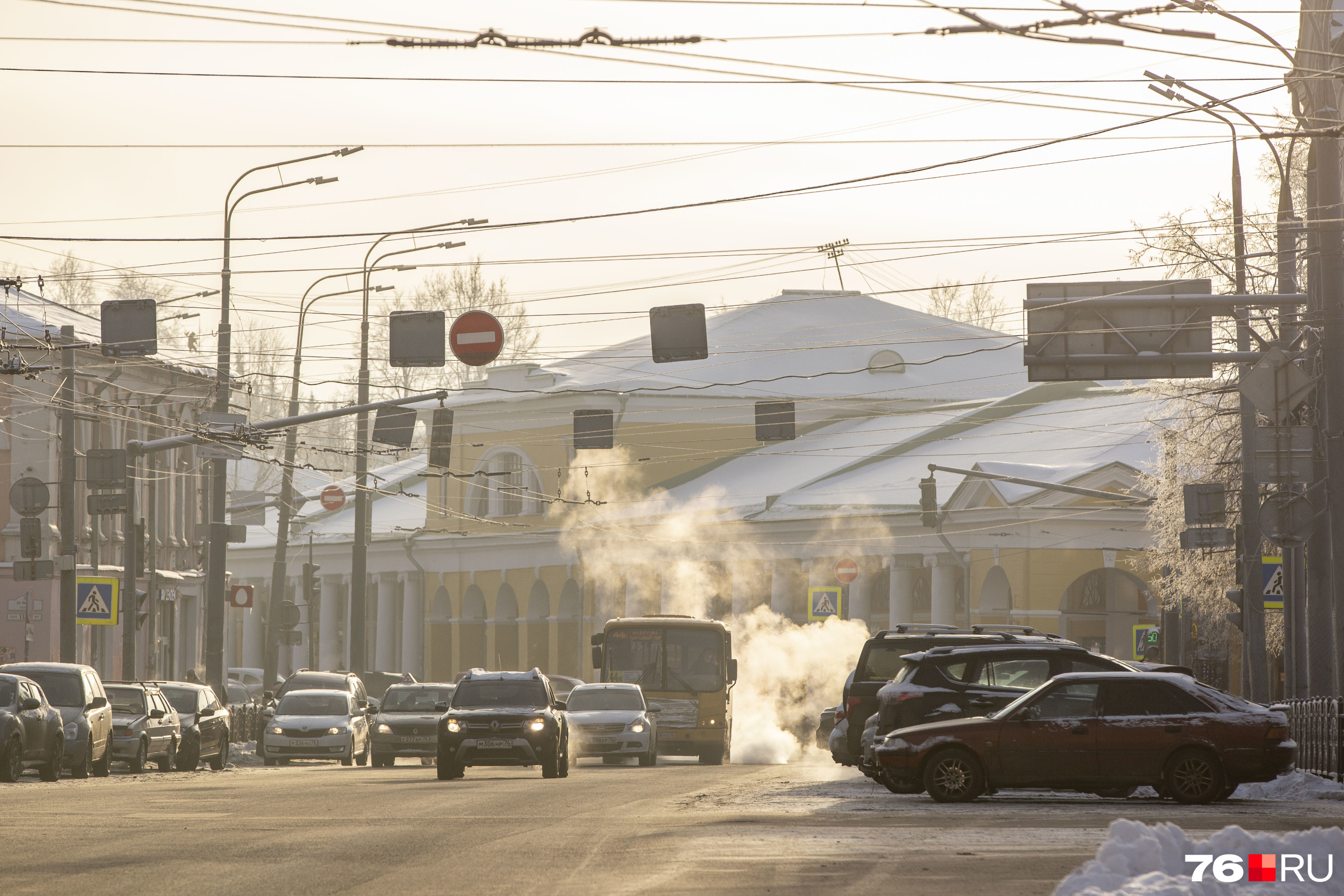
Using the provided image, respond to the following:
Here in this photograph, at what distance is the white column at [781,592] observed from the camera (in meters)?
63.5

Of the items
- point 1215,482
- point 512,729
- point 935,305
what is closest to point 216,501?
point 512,729

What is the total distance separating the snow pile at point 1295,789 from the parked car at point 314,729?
1792cm

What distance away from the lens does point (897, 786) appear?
811 inches

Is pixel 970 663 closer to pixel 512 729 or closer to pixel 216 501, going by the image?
pixel 512 729

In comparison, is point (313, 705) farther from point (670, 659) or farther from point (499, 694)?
point (499, 694)

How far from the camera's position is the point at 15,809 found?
1775cm

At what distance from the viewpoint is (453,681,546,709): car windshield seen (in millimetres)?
26516

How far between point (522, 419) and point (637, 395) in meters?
5.17

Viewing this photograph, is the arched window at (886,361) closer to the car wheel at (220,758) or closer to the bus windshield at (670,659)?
the bus windshield at (670,659)

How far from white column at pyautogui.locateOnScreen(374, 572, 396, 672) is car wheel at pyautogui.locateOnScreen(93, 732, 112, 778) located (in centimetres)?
5042

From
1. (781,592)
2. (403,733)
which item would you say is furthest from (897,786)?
(781,592)

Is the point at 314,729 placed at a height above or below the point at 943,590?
below

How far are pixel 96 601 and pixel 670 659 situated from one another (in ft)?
38.5

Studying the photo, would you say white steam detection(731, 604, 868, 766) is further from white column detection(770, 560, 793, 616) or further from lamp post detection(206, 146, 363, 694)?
lamp post detection(206, 146, 363, 694)
